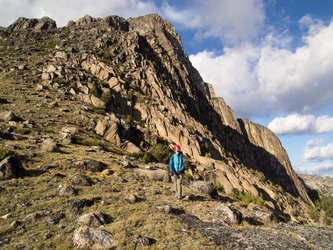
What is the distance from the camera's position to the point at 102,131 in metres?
19.5

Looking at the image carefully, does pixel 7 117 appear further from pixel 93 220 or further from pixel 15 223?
pixel 93 220

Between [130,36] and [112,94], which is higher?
[130,36]

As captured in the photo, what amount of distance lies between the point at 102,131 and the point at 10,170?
1198 centimetres

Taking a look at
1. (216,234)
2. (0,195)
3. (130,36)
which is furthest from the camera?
(130,36)

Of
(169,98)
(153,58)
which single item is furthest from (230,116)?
(169,98)

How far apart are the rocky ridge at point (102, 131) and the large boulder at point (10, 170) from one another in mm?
348

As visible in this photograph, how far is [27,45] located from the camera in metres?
46.2

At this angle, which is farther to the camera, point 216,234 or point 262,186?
point 262,186

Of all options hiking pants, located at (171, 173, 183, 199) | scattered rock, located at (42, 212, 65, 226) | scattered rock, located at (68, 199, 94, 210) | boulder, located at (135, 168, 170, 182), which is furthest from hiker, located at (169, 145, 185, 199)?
scattered rock, located at (42, 212, 65, 226)

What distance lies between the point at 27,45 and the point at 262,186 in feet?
212

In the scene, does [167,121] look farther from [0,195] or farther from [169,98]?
[0,195]

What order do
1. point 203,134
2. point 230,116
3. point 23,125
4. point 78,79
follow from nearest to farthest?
point 23,125 → point 78,79 → point 203,134 → point 230,116

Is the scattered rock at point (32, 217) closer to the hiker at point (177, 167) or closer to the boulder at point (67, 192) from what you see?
the boulder at point (67, 192)

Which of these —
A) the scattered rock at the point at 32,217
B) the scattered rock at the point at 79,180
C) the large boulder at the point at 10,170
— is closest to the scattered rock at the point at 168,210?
the scattered rock at the point at 79,180
